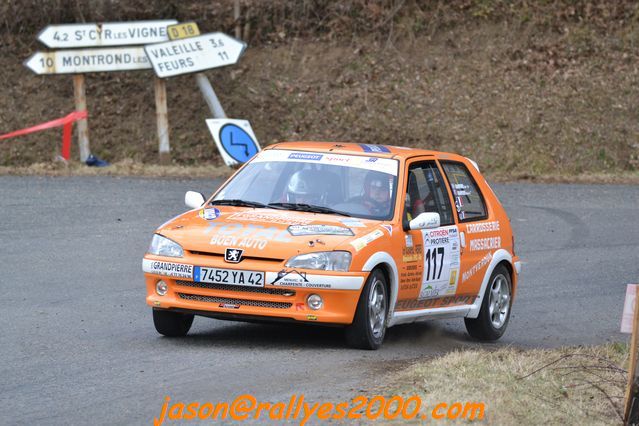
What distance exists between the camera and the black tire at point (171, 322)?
920 cm

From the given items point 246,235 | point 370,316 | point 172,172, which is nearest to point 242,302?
point 246,235

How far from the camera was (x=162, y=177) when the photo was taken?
22344mm

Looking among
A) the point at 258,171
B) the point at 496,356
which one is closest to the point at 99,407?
the point at 496,356

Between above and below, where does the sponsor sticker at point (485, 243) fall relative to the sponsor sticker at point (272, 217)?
below

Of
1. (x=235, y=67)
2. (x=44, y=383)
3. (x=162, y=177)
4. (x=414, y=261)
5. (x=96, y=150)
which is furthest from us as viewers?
(x=235, y=67)

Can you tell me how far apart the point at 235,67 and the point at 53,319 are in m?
18.7

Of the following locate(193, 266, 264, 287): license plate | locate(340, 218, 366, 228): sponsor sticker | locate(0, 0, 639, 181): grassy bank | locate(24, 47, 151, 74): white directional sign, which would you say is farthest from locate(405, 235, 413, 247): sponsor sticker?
locate(24, 47, 151, 74): white directional sign

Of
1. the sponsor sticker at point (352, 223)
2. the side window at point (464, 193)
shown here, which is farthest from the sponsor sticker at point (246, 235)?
the side window at point (464, 193)

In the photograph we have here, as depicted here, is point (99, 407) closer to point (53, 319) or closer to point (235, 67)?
point (53, 319)

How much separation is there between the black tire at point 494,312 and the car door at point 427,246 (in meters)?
0.65

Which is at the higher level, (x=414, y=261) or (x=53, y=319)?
(x=414, y=261)

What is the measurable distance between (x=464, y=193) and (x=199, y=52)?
14.9 meters

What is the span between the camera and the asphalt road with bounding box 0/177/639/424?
7.27 metres

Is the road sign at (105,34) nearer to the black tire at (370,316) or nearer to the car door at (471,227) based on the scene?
the car door at (471,227)
